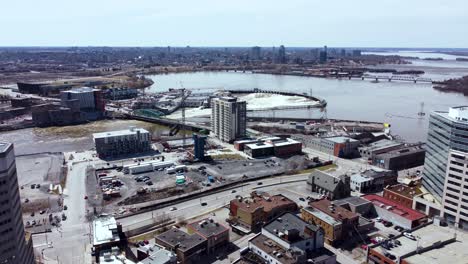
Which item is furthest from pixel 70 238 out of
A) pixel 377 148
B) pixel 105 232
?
pixel 377 148

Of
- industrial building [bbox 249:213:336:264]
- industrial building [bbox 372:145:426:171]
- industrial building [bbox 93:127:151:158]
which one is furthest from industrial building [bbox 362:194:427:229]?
industrial building [bbox 93:127:151:158]

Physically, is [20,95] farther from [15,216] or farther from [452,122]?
[452,122]

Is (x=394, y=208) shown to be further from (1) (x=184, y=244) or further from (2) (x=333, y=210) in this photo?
(1) (x=184, y=244)

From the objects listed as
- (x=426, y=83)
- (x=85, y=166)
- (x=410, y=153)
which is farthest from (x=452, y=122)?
(x=426, y=83)

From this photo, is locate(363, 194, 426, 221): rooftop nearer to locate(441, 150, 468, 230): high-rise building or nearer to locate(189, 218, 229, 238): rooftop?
locate(441, 150, 468, 230): high-rise building

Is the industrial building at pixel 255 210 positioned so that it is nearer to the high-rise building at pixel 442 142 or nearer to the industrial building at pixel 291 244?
Result: the industrial building at pixel 291 244

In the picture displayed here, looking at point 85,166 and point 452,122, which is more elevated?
point 452,122

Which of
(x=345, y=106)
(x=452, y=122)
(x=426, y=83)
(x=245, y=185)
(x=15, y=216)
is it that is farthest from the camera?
(x=426, y=83)
